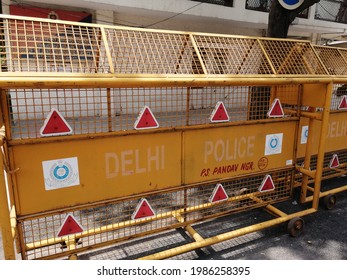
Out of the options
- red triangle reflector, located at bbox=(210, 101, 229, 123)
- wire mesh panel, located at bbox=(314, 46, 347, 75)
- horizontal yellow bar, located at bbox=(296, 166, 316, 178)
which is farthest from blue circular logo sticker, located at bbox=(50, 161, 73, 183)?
wire mesh panel, located at bbox=(314, 46, 347, 75)

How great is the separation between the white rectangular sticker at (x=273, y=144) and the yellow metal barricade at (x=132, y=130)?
0.02m

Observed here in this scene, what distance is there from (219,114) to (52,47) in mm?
1761

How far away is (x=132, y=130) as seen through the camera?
2.78m

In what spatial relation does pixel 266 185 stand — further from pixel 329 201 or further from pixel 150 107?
pixel 150 107

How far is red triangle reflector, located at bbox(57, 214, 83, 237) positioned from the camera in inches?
106

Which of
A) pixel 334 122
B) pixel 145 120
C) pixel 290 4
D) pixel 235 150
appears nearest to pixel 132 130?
pixel 145 120

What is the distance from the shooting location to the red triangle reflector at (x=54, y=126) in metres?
2.39

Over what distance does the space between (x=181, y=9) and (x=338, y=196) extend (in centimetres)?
817

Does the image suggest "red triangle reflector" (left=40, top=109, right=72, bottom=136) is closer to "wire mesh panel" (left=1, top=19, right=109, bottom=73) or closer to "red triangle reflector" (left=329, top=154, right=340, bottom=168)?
"wire mesh panel" (left=1, top=19, right=109, bottom=73)

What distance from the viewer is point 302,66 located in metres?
3.69

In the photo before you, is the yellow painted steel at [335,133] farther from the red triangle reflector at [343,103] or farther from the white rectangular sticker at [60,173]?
the white rectangular sticker at [60,173]

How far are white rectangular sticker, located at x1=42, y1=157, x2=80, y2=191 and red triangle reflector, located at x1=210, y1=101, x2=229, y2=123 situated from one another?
1.49m

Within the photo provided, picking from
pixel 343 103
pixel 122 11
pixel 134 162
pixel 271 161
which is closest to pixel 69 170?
pixel 134 162

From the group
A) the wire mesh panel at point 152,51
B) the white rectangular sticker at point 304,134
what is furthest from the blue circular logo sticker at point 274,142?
the wire mesh panel at point 152,51
